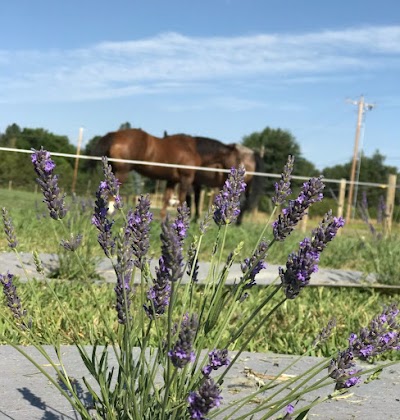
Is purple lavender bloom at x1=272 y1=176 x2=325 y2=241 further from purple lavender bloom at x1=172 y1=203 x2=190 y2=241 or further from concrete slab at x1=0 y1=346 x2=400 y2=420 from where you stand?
concrete slab at x1=0 y1=346 x2=400 y2=420

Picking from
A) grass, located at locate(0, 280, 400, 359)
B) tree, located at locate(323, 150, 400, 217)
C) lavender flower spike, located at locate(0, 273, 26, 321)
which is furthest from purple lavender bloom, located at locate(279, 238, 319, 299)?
tree, located at locate(323, 150, 400, 217)

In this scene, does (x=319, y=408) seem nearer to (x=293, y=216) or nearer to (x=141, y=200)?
(x=293, y=216)

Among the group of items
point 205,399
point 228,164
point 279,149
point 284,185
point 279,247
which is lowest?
point 279,247

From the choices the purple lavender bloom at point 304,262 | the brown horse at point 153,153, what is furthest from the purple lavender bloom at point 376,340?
the brown horse at point 153,153

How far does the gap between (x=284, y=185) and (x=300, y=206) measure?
0.54 feet

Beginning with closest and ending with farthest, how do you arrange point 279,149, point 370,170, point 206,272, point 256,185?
point 206,272
point 256,185
point 279,149
point 370,170

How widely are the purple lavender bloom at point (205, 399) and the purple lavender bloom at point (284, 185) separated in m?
0.52

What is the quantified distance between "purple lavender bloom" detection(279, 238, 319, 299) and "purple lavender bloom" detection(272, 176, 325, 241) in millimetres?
85

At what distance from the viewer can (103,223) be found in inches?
48.6

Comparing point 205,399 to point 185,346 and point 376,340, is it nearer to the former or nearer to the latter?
point 185,346

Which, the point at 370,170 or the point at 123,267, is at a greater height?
the point at 370,170

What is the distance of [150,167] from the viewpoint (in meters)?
10.2

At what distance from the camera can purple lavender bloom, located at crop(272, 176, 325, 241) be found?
1212mm

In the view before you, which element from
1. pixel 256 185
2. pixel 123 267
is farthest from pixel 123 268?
pixel 256 185
